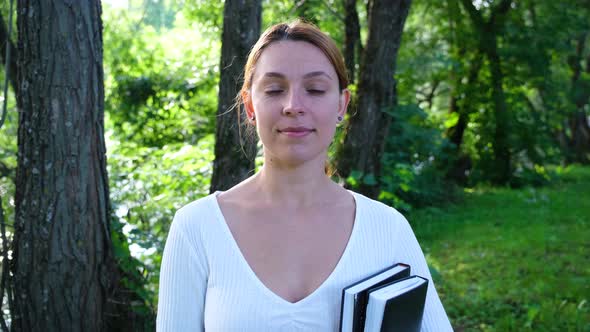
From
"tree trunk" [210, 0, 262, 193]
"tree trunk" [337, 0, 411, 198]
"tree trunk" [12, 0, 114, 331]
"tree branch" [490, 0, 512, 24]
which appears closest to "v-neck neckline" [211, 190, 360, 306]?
"tree trunk" [12, 0, 114, 331]

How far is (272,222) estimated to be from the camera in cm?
179

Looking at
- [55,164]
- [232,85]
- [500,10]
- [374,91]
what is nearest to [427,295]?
[55,164]

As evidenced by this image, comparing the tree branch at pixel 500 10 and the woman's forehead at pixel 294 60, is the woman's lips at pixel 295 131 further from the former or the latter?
the tree branch at pixel 500 10

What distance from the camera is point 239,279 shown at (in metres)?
1.67

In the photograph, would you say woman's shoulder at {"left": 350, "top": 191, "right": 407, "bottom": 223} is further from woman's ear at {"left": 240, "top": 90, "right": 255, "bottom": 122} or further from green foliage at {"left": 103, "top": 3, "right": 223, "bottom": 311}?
green foliage at {"left": 103, "top": 3, "right": 223, "bottom": 311}

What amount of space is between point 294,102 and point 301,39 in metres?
0.21

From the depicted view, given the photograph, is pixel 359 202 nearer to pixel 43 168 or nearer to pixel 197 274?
pixel 197 274

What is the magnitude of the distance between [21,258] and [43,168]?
0.49 metres

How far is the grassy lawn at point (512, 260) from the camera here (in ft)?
17.6

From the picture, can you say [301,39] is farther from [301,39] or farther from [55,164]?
[55,164]

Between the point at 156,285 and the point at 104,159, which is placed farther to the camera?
the point at 156,285

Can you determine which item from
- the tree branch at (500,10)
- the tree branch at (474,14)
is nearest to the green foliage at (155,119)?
the tree branch at (474,14)

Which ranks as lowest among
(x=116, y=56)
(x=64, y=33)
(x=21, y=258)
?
(x=21, y=258)

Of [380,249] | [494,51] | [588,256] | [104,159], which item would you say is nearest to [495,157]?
[494,51]
